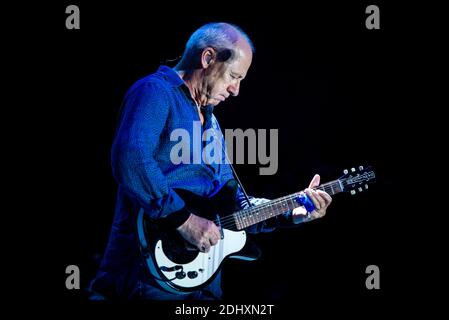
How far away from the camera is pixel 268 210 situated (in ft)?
7.41

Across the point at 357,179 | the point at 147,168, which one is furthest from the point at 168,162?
the point at 357,179

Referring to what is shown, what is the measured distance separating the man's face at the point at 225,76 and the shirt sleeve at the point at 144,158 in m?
0.35

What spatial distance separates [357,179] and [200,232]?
1.07m

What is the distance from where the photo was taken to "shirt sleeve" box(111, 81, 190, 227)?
173 cm

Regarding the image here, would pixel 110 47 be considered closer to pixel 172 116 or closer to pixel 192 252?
pixel 172 116

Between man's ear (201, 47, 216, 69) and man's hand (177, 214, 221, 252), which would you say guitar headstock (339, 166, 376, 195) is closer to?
man's hand (177, 214, 221, 252)

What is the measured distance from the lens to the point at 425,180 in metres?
2.85

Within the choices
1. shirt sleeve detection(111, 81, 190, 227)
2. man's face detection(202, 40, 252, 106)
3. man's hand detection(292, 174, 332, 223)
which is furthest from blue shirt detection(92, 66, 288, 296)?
man's hand detection(292, 174, 332, 223)

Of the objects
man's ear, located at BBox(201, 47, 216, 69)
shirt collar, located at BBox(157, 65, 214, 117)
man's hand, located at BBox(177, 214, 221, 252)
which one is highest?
man's ear, located at BBox(201, 47, 216, 69)

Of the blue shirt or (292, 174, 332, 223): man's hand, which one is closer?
the blue shirt

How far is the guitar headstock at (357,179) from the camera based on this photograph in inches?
95.1

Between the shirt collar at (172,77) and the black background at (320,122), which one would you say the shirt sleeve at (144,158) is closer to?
the shirt collar at (172,77)

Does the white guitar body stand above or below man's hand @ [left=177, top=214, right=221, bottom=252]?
below
